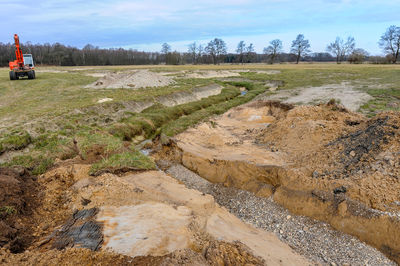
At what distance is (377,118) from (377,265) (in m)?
7.32

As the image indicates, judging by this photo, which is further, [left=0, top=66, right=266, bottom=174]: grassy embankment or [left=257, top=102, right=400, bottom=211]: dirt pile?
[left=0, top=66, right=266, bottom=174]: grassy embankment

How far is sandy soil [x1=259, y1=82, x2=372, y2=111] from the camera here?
2596cm

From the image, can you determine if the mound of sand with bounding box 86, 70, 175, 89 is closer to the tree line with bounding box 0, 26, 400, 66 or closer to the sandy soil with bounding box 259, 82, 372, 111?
the sandy soil with bounding box 259, 82, 372, 111

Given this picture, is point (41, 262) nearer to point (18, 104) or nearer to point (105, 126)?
point (105, 126)

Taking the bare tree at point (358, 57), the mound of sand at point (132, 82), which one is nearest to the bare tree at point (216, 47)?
the bare tree at point (358, 57)

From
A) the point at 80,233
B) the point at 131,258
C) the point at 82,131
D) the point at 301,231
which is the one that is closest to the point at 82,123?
the point at 82,131

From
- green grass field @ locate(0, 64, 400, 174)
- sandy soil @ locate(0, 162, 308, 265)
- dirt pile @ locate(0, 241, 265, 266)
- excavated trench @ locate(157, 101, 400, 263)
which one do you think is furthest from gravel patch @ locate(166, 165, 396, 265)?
green grass field @ locate(0, 64, 400, 174)

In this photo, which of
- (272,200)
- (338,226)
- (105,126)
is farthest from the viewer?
(105,126)

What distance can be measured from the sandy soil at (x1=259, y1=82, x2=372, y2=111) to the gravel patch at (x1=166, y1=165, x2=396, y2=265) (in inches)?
689

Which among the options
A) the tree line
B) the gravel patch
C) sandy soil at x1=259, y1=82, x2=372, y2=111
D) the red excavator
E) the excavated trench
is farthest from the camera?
the tree line

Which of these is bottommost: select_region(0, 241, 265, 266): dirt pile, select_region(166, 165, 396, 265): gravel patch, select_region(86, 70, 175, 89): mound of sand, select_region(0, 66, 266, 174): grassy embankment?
select_region(166, 165, 396, 265): gravel patch

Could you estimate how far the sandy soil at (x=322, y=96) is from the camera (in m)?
26.0

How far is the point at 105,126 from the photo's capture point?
59.9 feet

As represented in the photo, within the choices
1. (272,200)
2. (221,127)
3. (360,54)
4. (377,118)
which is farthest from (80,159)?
(360,54)
